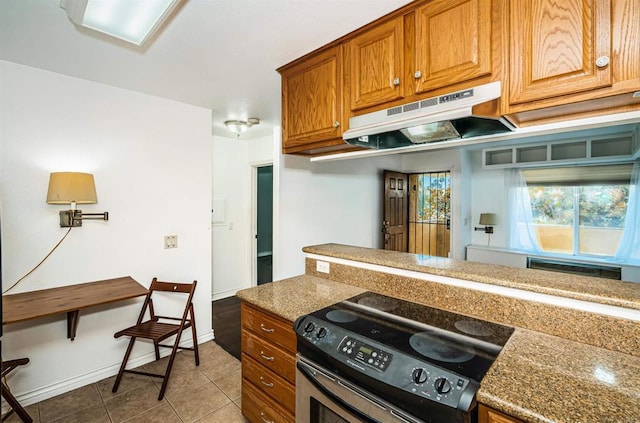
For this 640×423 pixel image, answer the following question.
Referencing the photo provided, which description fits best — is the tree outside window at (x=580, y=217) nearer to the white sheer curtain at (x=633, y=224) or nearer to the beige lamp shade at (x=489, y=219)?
the white sheer curtain at (x=633, y=224)

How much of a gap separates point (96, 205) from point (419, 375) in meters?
2.65

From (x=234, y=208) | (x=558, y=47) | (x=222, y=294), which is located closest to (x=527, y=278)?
(x=558, y=47)

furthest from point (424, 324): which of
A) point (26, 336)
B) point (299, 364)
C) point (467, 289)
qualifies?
point (26, 336)

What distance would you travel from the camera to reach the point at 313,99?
2010 mm

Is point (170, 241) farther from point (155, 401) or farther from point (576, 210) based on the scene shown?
point (576, 210)

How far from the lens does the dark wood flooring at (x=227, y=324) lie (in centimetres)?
309

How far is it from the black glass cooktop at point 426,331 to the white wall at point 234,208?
121 inches

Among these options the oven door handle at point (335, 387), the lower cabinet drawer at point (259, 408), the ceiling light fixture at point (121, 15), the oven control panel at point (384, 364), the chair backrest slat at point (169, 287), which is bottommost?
the lower cabinet drawer at point (259, 408)

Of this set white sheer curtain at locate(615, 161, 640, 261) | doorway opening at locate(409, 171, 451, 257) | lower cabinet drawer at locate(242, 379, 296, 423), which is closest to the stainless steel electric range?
lower cabinet drawer at locate(242, 379, 296, 423)

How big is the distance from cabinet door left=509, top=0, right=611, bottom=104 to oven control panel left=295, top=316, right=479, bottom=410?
1104 millimetres

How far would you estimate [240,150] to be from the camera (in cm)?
450

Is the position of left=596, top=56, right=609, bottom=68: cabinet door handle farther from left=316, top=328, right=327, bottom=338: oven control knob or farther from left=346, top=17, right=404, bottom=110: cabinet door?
left=316, top=328, right=327, bottom=338: oven control knob

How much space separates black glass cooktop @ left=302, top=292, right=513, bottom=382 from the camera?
3.60 feet

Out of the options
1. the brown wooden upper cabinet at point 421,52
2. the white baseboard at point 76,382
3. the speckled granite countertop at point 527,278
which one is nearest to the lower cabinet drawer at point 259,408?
the speckled granite countertop at point 527,278
